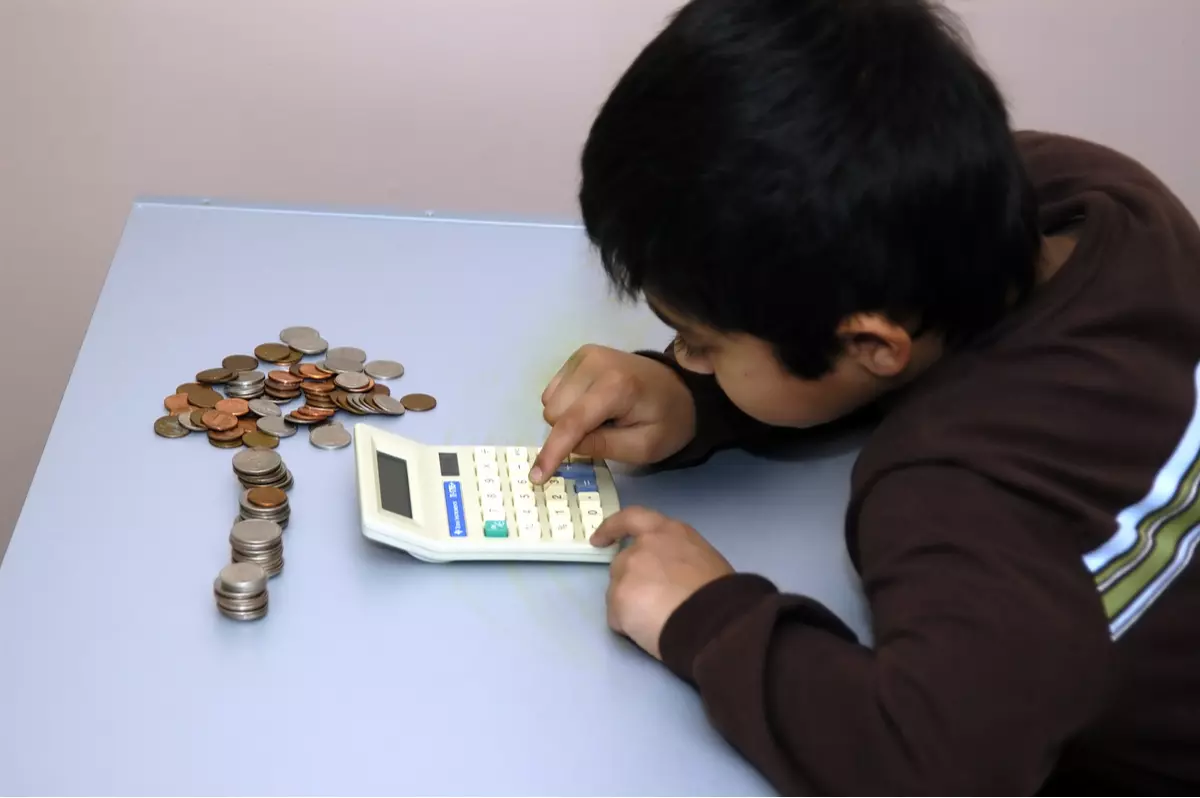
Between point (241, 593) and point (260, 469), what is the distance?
128 mm

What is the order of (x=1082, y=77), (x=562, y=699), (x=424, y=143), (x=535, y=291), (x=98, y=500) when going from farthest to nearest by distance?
(x=1082, y=77), (x=424, y=143), (x=535, y=291), (x=98, y=500), (x=562, y=699)

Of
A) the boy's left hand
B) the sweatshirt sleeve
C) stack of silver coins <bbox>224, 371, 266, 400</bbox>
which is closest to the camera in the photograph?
the sweatshirt sleeve

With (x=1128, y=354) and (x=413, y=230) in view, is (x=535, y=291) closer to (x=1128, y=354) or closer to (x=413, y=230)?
(x=413, y=230)

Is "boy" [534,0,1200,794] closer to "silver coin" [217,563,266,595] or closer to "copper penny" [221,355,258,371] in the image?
"silver coin" [217,563,266,595]

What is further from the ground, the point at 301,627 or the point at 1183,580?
the point at 301,627

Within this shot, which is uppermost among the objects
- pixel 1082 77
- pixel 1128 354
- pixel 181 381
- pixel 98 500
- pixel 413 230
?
pixel 1082 77

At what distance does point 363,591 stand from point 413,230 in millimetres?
555

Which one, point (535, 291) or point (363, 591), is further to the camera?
point (535, 291)

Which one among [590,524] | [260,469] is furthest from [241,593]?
[590,524]

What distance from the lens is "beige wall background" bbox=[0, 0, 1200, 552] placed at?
4.83 ft

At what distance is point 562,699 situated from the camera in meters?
0.70

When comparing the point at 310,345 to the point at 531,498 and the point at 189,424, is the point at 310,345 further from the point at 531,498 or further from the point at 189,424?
the point at 531,498

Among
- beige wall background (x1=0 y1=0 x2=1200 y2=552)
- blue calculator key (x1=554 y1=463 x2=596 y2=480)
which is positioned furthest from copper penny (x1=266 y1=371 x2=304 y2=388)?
beige wall background (x1=0 y1=0 x2=1200 y2=552)

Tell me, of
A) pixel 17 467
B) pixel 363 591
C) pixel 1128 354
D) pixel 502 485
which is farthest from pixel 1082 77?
pixel 17 467
